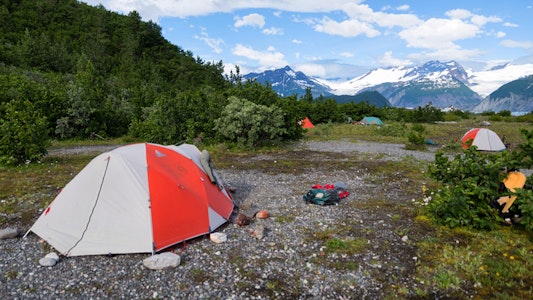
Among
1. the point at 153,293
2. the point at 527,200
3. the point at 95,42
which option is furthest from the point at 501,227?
the point at 95,42

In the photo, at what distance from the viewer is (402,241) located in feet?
27.3

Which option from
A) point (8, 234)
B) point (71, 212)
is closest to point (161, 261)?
point (71, 212)

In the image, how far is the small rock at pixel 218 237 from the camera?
8180 mm

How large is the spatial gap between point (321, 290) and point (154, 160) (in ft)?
16.7

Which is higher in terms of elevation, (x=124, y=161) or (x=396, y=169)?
(x=124, y=161)

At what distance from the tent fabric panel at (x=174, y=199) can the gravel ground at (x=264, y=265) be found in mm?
388

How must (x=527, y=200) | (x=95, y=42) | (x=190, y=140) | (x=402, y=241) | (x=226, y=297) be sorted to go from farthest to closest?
(x=95, y=42)
(x=190, y=140)
(x=402, y=241)
(x=527, y=200)
(x=226, y=297)

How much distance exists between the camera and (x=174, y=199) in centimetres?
834

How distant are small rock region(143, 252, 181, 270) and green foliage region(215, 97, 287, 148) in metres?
14.6

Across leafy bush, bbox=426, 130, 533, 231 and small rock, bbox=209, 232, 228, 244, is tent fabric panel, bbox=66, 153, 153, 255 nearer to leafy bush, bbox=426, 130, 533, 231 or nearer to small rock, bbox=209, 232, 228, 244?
small rock, bbox=209, 232, 228, 244

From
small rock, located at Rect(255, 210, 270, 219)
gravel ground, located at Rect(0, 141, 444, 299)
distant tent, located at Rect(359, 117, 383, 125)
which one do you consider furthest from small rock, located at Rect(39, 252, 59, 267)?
distant tent, located at Rect(359, 117, 383, 125)

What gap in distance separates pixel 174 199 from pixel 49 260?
2.72 m

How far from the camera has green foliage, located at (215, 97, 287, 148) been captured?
21500 mm

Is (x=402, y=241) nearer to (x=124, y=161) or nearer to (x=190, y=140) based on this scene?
(x=124, y=161)
